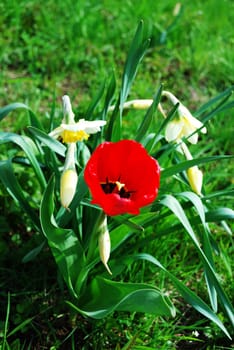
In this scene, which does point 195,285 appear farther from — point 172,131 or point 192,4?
point 192,4

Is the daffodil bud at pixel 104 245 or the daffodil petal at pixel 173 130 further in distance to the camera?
the daffodil petal at pixel 173 130

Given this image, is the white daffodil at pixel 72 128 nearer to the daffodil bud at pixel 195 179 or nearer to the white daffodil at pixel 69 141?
the white daffodil at pixel 69 141

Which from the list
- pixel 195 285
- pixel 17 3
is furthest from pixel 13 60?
pixel 195 285

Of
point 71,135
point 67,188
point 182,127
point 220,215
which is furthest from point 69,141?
point 220,215

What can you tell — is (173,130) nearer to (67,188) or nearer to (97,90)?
(67,188)

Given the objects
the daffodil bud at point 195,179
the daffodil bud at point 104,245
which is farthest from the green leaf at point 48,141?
the daffodil bud at point 195,179
